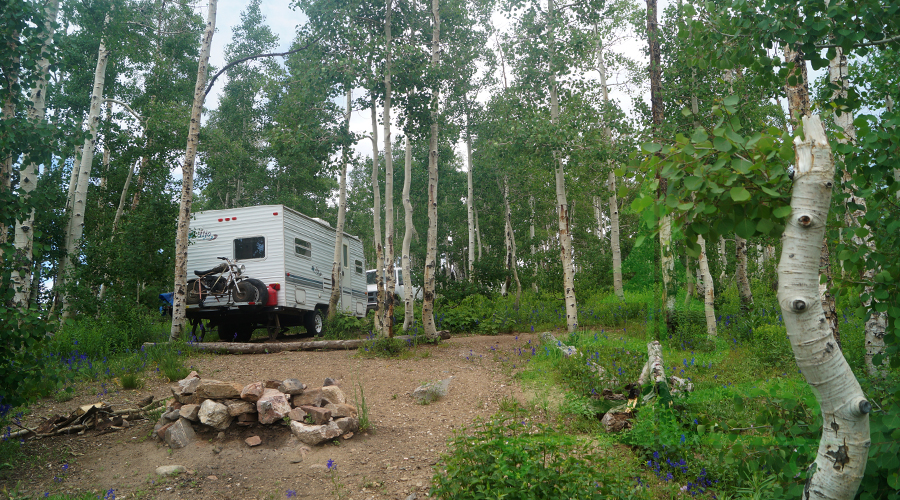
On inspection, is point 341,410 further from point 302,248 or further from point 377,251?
point 302,248

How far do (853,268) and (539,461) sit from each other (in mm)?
2262

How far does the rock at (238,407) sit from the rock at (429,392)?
2273 mm

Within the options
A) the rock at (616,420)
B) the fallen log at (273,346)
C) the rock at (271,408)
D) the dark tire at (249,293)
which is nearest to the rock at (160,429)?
the rock at (271,408)

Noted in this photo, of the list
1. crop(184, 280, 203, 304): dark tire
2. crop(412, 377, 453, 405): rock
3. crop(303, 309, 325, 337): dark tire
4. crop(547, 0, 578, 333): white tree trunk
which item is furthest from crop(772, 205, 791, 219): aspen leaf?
crop(303, 309, 325, 337): dark tire

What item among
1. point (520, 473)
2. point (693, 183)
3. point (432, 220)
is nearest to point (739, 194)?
point (693, 183)

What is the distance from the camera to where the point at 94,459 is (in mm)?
4531

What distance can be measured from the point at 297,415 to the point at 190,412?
1047 millimetres

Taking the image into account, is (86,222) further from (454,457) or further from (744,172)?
(744,172)

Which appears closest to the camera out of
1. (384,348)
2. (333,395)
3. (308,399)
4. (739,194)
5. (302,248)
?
(739,194)

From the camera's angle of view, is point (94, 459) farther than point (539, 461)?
Yes

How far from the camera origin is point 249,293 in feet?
37.3

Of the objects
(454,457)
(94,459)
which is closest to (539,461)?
(454,457)

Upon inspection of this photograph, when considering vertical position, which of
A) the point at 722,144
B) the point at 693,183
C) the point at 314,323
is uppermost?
the point at 722,144

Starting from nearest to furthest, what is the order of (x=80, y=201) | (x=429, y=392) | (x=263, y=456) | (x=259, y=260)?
(x=263, y=456)
(x=429, y=392)
(x=80, y=201)
(x=259, y=260)
